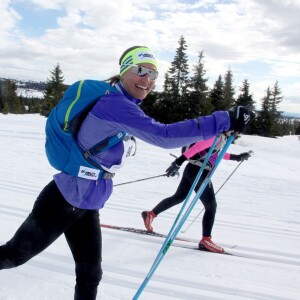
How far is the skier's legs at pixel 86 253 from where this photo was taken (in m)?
2.25

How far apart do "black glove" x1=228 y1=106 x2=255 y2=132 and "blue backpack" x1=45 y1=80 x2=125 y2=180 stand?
0.65 metres

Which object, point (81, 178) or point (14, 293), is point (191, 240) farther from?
point (81, 178)

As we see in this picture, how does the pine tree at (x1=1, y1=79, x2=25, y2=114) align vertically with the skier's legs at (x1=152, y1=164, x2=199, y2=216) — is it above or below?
above

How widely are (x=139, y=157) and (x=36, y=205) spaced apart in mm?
9886

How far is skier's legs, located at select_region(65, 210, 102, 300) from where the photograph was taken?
2248mm

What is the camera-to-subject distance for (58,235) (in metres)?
2.24

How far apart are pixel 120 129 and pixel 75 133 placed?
0.29 meters

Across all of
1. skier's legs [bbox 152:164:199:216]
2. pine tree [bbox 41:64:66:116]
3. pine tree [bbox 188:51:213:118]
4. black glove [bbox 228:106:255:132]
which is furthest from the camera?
pine tree [bbox 41:64:66:116]

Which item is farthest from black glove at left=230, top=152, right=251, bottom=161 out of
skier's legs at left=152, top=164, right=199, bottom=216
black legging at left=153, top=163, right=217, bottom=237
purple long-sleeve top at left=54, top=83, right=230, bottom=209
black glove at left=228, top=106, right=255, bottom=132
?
purple long-sleeve top at left=54, top=83, right=230, bottom=209

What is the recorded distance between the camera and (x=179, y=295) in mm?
3154

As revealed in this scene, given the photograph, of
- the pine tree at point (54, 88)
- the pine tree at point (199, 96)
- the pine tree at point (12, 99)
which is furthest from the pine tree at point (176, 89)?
the pine tree at point (12, 99)

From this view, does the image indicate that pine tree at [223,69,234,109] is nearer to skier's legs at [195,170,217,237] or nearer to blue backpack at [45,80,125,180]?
skier's legs at [195,170,217,237]

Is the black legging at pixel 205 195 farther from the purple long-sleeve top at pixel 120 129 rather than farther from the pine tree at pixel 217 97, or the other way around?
the pine tree at pixel 217 97

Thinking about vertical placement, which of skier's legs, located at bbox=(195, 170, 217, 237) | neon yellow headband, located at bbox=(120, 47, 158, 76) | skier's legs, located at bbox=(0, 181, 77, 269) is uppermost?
neon yellow headband, located at bbox=(120, 47, 158, 76)
